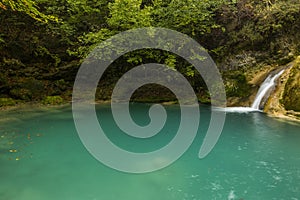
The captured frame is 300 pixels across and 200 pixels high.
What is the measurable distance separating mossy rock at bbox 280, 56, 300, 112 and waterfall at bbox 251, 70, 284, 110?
1.09 metres

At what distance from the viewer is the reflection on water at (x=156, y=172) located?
4961mm

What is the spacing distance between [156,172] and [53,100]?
959 centimetres

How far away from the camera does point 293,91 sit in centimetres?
1085

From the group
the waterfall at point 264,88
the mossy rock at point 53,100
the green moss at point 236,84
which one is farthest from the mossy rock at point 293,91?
the mossy rock at point 53,100

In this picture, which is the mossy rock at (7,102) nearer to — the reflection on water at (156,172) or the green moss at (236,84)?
the reflection on water at (156,172)

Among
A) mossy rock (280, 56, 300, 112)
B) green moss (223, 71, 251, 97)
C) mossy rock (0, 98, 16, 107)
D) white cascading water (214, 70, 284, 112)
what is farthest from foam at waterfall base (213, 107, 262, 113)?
mossy rock (0, 98, 16, 107)

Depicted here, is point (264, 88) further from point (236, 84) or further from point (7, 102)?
point (7, 102)

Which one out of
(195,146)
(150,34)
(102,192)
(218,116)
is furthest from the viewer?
(150,34)

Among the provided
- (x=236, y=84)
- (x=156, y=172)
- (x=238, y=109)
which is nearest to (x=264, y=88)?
(x=238, y=109)

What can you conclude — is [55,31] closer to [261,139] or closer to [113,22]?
[113,22]

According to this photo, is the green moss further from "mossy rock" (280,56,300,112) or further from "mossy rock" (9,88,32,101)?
"mossy rock" (9,88,32,101)

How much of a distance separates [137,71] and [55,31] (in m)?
5.08

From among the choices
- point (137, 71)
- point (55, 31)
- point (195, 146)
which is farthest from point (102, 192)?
point (55, 31)

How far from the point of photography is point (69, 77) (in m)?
15.7
